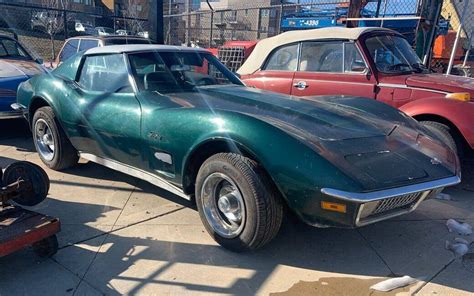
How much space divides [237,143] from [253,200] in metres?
0.41

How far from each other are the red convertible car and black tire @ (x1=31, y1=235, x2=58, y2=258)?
3.75 m

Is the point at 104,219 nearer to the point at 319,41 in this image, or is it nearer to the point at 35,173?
the point at 35,173

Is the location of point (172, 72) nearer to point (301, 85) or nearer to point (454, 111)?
point (301, 85)

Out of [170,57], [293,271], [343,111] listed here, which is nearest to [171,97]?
[170,57]

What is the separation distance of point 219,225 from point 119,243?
78cm

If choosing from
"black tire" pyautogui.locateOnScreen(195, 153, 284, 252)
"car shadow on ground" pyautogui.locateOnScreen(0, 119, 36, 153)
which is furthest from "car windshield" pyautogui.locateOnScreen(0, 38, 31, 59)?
"black tire" pyautogui.locateOnScreen(195, 153, 284, 252)

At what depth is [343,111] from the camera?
371cm

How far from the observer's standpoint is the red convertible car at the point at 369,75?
4543 millimetres

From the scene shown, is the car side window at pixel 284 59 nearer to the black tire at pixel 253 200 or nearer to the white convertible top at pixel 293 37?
the white convertible top at pixel 293 37

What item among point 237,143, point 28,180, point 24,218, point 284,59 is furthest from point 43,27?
point 237,143

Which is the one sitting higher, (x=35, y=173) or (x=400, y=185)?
(x=400, y=185)

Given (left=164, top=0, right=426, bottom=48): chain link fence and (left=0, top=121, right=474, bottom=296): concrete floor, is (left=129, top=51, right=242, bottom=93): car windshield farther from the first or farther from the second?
(left=164, top=0, right=426, bottom=48): chain link fence

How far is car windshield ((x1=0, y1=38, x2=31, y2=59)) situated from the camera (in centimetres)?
756

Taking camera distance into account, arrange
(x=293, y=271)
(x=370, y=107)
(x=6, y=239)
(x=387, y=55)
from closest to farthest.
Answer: (x=6, y=239) < (x=293, y=271) < (x=370, y=107) < (x=387, y=55)
